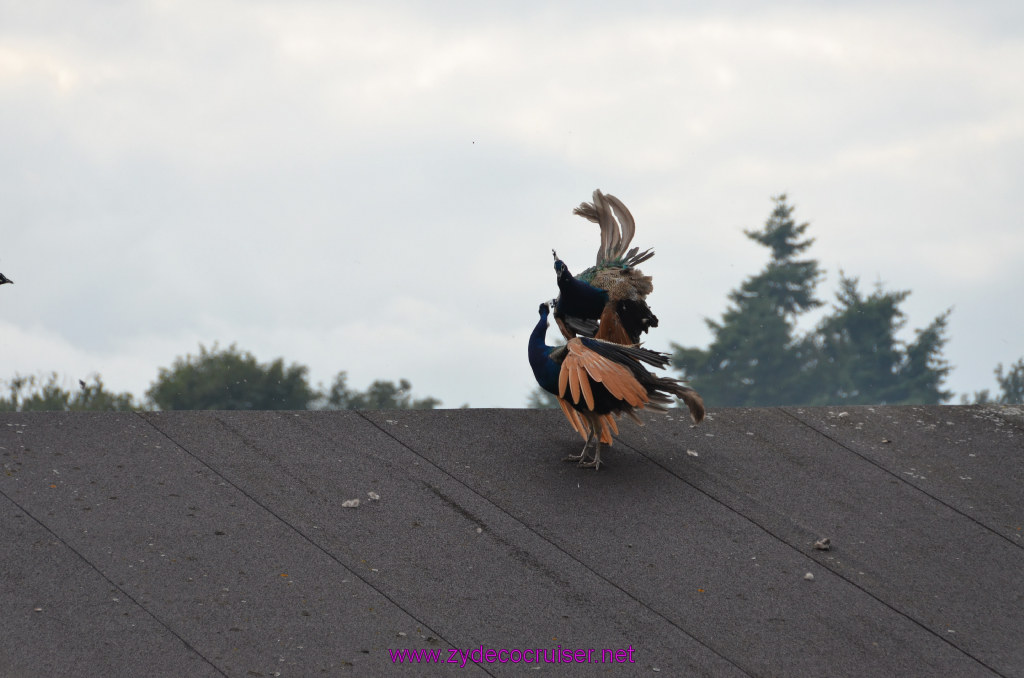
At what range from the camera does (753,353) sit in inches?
2031

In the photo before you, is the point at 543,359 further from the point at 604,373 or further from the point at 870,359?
the point at 870,359

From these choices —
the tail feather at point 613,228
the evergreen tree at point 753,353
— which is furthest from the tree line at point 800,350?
the tail feather at point 613,228

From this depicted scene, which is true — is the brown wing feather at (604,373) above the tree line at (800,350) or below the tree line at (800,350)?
below

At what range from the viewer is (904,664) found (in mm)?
5535

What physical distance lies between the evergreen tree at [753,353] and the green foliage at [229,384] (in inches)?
660

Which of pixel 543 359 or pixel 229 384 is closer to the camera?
pixel 543 359

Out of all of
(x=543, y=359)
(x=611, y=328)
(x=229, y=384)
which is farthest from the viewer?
(x=229, y=384)

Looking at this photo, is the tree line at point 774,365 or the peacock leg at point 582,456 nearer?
the peacock leg at point 582,456

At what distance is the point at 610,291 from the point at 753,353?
148 feet

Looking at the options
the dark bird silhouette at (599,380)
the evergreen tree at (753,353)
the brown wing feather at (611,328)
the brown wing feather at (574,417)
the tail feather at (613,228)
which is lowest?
the brown wing feather at (574,417)

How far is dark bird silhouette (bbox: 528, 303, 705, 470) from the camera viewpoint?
667cm

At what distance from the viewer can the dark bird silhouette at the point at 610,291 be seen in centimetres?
747

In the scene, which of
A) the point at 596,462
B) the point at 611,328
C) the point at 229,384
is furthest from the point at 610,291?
the point at 229,384

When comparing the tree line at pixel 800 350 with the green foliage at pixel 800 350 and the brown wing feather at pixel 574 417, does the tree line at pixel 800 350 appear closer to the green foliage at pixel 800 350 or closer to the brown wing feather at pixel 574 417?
the green foliage at pixel 800 350
